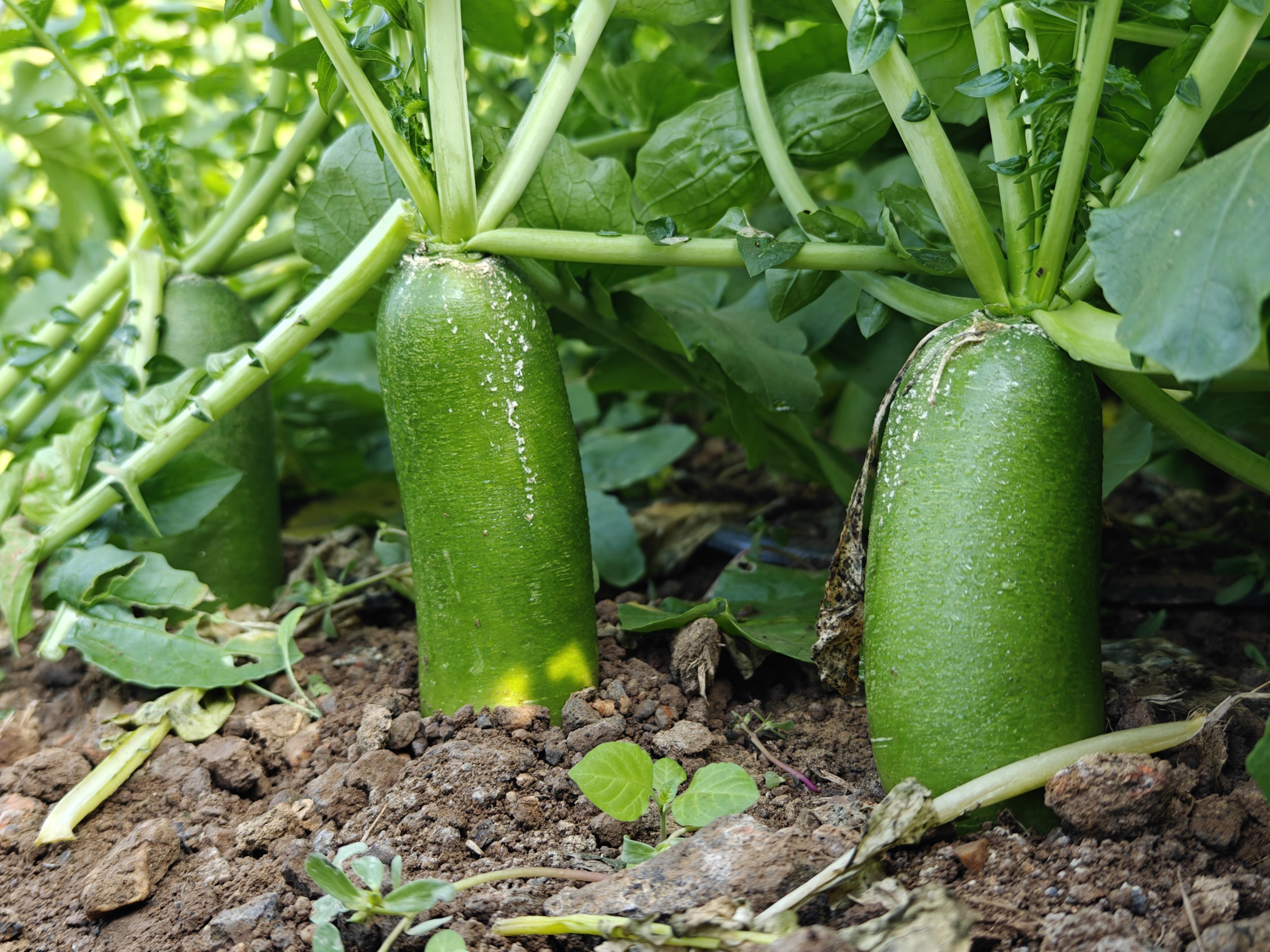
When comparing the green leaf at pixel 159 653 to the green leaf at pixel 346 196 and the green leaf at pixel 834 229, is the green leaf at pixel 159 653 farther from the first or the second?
the green leaf at pixel 834 229

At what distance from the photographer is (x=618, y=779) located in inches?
38.9

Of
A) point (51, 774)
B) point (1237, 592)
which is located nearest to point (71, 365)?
point (51, 774)

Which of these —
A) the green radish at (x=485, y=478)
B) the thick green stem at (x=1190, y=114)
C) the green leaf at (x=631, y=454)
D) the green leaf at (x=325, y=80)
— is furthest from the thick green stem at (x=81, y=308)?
the thick green stem at (x=1190, y=114)

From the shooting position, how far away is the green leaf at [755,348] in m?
1.50

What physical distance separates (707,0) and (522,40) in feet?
1.06

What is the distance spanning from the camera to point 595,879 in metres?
0.96

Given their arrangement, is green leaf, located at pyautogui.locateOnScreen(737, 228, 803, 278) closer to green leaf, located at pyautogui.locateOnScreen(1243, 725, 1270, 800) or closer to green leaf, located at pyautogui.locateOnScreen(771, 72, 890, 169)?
green leaf, located at pyautogui.locateOnScreen(771, 72, 890, 169)

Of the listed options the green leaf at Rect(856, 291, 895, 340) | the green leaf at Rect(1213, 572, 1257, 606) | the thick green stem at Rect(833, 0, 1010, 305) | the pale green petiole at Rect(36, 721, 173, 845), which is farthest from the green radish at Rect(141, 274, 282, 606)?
Answer: the green leaf at Rect(1213, 572, 1257, 606)

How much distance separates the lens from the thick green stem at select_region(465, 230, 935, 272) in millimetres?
1173

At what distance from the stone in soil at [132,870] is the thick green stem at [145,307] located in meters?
0.69

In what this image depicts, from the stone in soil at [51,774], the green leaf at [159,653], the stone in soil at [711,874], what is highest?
the stone in soil at [711,874]

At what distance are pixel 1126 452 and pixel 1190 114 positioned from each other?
22.4 inches

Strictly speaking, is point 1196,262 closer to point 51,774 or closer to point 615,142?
point 615,142

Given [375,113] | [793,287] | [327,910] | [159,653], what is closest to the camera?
[327,910]
